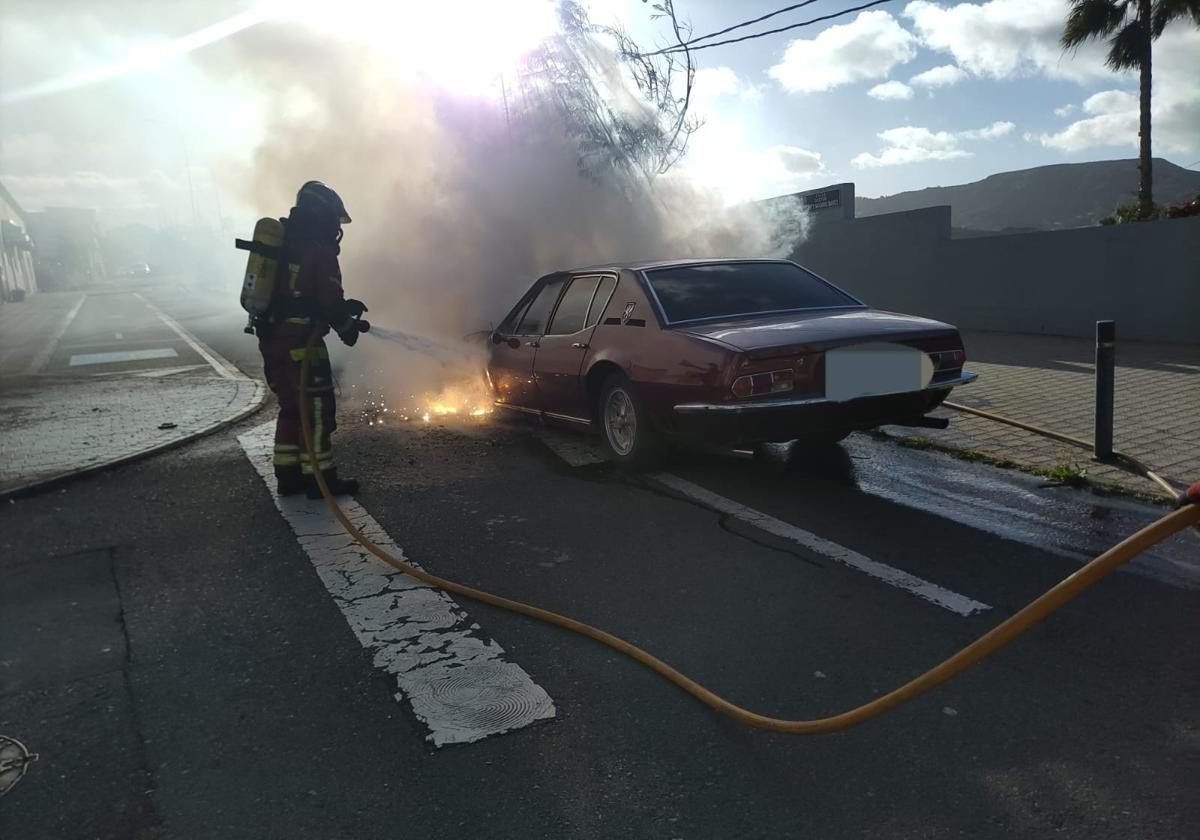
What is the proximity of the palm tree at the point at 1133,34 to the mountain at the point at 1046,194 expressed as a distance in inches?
1803

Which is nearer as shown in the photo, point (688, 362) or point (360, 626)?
point (360, 626)

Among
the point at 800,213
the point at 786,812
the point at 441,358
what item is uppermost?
the point at 800,213

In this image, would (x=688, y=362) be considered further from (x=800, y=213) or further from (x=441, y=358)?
(x=800, y=213)

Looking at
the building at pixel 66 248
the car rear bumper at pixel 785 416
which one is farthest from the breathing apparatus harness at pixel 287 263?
the building at pixel 66 248

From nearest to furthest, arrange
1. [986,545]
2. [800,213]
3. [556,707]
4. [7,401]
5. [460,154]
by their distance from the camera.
→ [556,707]
[986,545]
[7,401]
[460,154]
[800,213]

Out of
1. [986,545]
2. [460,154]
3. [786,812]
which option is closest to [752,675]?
[786,812]

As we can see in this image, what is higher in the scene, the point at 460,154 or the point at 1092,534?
the point at 460,154

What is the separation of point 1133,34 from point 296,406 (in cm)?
1754

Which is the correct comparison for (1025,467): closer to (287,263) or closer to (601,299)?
(601,299)

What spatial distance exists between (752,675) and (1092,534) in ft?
7.77

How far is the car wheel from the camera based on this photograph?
18.0ft

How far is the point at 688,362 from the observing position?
497cm

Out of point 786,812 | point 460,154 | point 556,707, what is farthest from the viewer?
point 460,154

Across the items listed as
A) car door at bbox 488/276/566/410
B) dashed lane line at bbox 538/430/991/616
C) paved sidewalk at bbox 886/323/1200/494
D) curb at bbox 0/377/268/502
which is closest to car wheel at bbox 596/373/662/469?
dashed lane line at bbox 538/430/991/616
